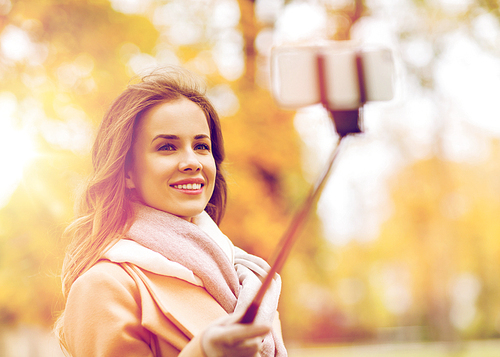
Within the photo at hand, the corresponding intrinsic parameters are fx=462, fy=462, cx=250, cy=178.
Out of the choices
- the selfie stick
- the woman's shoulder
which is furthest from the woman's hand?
the woman's shoulder

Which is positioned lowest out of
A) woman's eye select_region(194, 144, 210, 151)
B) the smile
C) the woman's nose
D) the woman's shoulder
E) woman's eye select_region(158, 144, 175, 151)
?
the woman's shoulder

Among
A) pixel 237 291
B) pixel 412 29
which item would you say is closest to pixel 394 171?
pixel 412 29

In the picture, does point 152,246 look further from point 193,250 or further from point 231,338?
point 231,338

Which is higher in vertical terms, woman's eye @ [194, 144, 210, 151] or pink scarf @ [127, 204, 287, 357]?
woman's eye @ [194, 144, 210, 151]

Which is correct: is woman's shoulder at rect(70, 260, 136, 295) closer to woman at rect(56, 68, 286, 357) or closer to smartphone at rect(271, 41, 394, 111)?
woman at rect(56, 68, 286, 357)

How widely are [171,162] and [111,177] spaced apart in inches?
12.4

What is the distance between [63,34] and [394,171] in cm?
1192

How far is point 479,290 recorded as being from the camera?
74.5ft

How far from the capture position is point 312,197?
1.32m

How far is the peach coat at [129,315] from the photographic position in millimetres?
1701

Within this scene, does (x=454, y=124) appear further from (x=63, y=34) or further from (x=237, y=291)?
(x=237, y=291)

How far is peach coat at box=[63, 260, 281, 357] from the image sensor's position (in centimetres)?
A: 170

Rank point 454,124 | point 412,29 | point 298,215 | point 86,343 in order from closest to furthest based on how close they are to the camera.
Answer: point 298,215 < point 86,343 < point 412,29 < point 454,124

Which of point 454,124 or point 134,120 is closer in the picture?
point 134,120
